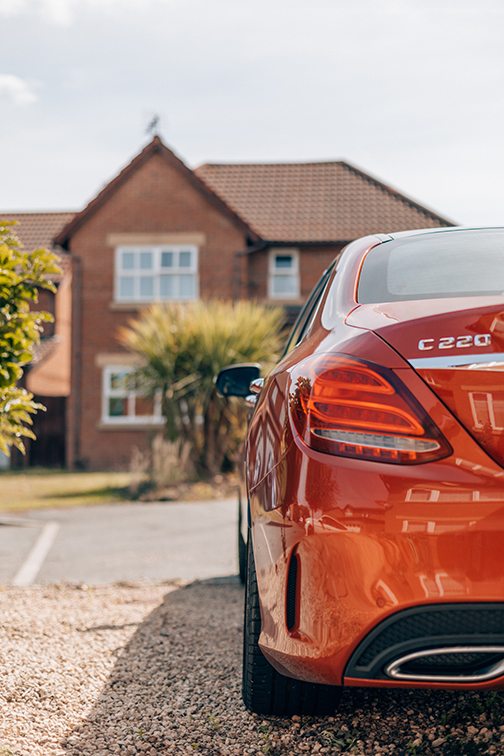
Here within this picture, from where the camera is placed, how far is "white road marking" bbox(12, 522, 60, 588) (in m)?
5.41

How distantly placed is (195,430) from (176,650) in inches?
371

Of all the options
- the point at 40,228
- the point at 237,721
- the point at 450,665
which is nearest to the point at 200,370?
the point at 237,721

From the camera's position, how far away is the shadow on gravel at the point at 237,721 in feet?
A: 7.41

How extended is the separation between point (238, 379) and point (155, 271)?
16098mm

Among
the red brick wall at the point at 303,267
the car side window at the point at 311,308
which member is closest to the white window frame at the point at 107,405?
the red brick wall at the point at 303,267

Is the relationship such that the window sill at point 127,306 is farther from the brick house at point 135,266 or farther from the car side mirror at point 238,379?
the car side mirror at point 238,379

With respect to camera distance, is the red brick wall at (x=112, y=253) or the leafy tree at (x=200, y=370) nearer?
the leafy tree at (x=200, y=370)

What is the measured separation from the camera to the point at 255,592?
7.53 feet

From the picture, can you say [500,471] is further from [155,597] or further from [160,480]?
[160,480]

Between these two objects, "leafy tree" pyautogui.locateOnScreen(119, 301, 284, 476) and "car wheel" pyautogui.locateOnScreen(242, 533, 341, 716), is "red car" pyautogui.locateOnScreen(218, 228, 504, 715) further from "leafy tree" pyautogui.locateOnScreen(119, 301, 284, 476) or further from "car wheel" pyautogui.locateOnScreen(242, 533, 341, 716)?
"leafy tree" pyautogui.locateOnScreen(119, 301, 284, 476)

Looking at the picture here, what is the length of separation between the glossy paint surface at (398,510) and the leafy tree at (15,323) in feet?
7.80

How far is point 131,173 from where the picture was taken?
19.5 metres

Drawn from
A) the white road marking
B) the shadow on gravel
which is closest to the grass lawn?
the white road marking

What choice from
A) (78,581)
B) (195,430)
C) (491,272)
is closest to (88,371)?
(195,430)
